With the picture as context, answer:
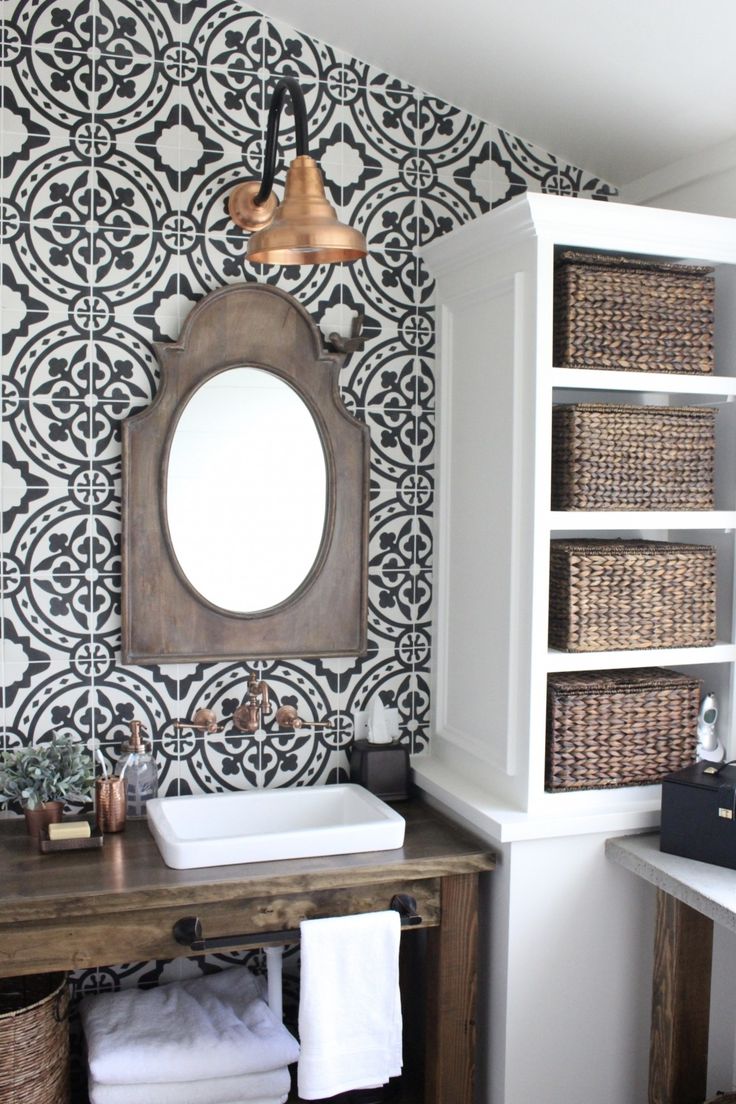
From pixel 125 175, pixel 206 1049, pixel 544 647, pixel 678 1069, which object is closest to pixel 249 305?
pixel 125 175

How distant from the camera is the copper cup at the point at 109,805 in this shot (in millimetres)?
2488

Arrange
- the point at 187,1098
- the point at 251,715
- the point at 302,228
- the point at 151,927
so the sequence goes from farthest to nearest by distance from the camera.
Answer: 1. the point at 251,715
2. the point at 187,1098
3. the point at 151,927
4. the point at 302,228

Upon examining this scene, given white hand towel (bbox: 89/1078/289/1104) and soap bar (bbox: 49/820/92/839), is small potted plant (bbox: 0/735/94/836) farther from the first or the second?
white hand towel (bbox: 89/1078/289/1104)

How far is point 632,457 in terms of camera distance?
8.09 feet

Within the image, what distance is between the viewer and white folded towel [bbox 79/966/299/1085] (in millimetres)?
2305

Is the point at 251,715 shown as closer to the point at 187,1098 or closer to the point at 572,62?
the point at 187,1098

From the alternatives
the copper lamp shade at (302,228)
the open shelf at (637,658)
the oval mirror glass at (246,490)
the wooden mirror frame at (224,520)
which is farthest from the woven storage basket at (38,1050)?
the copper lamp shade at (302,228)

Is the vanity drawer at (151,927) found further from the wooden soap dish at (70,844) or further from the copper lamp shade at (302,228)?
the copper lamp shade at (302,228)

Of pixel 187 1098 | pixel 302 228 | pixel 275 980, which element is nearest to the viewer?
pixel 302 228

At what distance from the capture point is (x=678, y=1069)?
236 centimetres

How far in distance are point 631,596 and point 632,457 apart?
31cm

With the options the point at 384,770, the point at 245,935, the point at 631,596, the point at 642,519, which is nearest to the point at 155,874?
the point at 245,935

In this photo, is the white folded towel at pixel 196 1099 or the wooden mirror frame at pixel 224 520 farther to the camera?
the wooden mirror frame at pixel 224 520

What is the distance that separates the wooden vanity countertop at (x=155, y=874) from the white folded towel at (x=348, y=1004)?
0.10 metres
